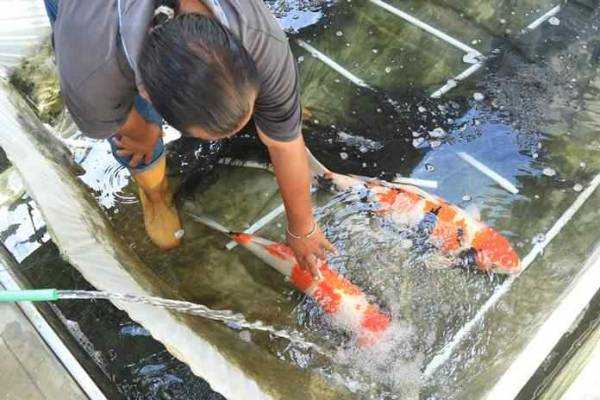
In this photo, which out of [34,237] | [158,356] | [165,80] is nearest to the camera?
[165,80]

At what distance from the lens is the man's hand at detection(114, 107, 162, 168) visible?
9.41ft

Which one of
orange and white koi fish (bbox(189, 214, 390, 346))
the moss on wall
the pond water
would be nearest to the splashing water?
the pond water

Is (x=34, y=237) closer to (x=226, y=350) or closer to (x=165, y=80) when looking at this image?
(x=226, y=350)

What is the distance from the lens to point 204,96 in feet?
5.42

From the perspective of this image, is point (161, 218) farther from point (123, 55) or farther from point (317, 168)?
point (123, 55)

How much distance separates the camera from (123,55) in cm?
204

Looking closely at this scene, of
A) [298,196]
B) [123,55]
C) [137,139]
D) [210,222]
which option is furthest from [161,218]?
[123,55]

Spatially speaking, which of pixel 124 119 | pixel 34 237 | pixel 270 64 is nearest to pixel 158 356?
pixel 34 237

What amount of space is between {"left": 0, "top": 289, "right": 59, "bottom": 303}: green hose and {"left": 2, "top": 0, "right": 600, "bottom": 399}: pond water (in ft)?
2.31

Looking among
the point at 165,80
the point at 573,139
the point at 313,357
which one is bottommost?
the point at 313,357

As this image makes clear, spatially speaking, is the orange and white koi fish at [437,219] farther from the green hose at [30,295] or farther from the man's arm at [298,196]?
the green hose at [30,295]

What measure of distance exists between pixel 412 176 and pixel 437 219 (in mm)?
481

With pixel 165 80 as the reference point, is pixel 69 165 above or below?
below

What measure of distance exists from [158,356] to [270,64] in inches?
73.5
